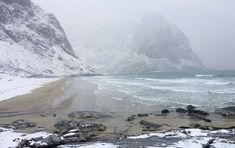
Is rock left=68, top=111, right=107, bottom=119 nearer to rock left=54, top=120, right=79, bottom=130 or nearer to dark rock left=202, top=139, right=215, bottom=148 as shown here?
rock left=54, top=120, right=79, bottom=130

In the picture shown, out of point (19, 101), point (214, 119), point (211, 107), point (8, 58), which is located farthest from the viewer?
point (8, 58)

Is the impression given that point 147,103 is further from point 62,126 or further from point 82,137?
point 82,137

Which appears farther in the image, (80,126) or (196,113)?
(196,113)

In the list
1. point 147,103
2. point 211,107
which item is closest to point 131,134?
point 211,107

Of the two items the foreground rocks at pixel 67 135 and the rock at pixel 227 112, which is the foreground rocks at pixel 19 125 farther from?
the rock at pixel 227 112

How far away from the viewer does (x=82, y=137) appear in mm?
25016

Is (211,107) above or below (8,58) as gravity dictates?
below

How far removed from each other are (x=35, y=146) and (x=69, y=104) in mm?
27296

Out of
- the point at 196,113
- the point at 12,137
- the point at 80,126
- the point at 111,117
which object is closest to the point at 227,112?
the point at 196,113

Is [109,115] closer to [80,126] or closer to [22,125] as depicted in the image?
[80,126]

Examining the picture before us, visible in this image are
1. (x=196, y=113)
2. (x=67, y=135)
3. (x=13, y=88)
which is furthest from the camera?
(x=13, y=88)

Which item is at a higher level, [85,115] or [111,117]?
[85,115]

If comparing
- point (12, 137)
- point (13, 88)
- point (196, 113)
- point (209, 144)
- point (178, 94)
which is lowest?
point (12, 137)

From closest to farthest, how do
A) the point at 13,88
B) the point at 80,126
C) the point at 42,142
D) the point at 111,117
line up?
the point at 42,142 < the point at 80,126 < the point at 111,117 < the point at 13,88
